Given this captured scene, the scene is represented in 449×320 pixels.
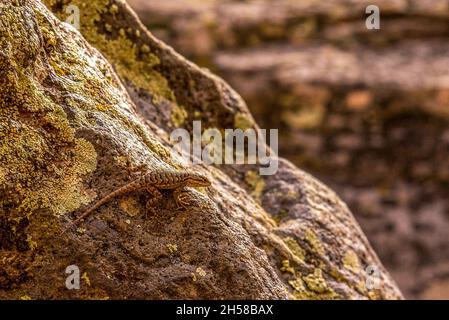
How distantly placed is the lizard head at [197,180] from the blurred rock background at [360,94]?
10907mm

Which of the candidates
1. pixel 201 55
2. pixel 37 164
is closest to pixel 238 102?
pixel 37 164

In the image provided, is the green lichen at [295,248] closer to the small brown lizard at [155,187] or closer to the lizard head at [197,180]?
the lizard head at [197,180]

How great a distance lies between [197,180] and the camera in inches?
194

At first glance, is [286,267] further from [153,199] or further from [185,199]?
[153,199]

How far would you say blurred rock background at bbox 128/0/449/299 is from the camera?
15930 millimetres

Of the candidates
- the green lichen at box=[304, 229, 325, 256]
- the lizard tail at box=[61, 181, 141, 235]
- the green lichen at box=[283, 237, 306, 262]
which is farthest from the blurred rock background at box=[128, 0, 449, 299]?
the lizard tail at box=[61, 181, 141, 235]

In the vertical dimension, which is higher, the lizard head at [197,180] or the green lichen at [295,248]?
the lizard head at [197,180]

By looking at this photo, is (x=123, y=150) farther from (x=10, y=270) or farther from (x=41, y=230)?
(x=10, y=270)

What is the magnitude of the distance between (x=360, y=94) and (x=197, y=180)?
1262 cm

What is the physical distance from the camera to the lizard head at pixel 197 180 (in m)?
4.80

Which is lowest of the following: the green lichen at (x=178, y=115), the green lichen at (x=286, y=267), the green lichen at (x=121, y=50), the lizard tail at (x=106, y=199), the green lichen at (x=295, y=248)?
the green lichen at (x=286, y=267)

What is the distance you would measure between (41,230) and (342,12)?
15.9 m

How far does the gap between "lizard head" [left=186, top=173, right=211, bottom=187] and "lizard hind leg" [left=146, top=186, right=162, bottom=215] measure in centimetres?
25

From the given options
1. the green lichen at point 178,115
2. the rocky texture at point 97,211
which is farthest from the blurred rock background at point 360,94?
the rocky texture at point 97,211
